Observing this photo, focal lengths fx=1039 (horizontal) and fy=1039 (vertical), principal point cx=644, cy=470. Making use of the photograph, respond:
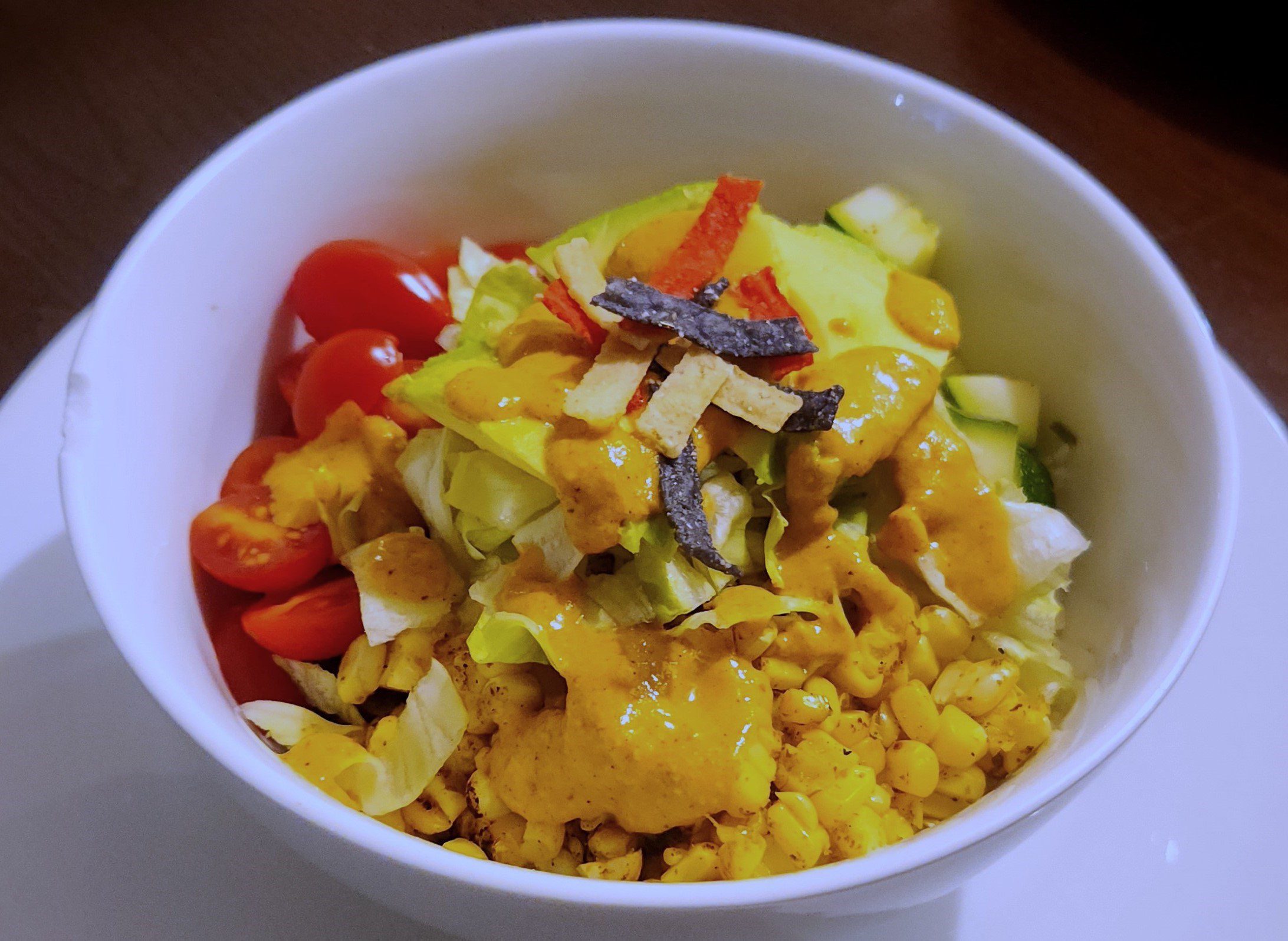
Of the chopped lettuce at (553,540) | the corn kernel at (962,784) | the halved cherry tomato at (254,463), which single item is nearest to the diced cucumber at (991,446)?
the corn kernel at (962,784)

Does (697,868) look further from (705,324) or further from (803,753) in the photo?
(705,324)

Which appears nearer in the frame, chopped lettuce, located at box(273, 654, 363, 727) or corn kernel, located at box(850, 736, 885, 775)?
corn kernel, located at box(850, 736, 885, 775)

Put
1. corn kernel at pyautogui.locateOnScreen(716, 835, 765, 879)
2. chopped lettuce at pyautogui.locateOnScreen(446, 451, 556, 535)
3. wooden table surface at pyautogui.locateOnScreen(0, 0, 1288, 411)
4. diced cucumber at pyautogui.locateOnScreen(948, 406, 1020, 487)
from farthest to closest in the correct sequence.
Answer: wooden table surface at pyautogui.locateOnScreen(0, 0, 1288, 411) → diced cucumber at pyautogui.locateOnScreen(948, 406, 1020, 487) → chopped lettuce at pyautogui.locateOnScreen(446, 451, 556, 535) → corn kernel at pyautogui.locateOnScreen(716, 835, 765, 879)

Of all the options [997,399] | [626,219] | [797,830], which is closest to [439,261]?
[626,219]

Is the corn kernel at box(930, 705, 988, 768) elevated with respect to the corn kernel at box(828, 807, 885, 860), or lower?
elevated

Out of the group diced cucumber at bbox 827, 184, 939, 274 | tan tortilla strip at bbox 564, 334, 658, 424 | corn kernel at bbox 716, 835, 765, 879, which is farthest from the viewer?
diced cucumber at bbox 827, 184, 939, 274

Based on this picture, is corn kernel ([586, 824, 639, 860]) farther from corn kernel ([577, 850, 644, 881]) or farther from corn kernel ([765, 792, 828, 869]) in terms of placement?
corn kernel ([765, 792, 828, 869])

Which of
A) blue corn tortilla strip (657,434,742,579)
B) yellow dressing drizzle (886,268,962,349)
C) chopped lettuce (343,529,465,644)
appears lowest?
chopped lettuce (343,529,465,644)

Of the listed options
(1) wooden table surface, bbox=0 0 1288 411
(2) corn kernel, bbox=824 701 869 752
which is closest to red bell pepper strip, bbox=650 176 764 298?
(2) corn kernel, bbox=824 701 869 752
